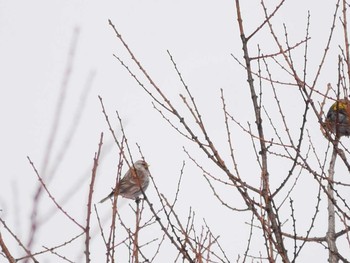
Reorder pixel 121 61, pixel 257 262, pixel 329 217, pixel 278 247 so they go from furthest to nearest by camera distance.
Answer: pixel 257 262
pixel 329 217
pixel 121 61
pixel 278 247

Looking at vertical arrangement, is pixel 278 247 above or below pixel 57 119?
above

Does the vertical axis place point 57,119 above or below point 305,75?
below

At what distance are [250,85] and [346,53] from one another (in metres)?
0.64

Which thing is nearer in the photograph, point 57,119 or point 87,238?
point 57,119

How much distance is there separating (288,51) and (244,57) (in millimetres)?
505

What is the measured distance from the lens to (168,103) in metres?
3.23

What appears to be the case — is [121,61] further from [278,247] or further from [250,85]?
[278,247]

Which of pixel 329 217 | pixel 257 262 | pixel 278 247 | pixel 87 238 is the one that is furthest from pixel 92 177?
pixel 257 262

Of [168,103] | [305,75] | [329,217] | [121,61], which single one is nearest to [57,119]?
[168,103]

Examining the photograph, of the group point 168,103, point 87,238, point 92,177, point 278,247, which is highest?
point 168,103

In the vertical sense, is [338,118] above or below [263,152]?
above

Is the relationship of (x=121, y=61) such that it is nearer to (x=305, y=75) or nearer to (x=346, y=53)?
(x=305, y=75)

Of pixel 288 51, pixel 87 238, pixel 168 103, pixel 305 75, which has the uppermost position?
pixel 288 51

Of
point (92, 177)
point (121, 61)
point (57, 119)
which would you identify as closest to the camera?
point (57, 119)
